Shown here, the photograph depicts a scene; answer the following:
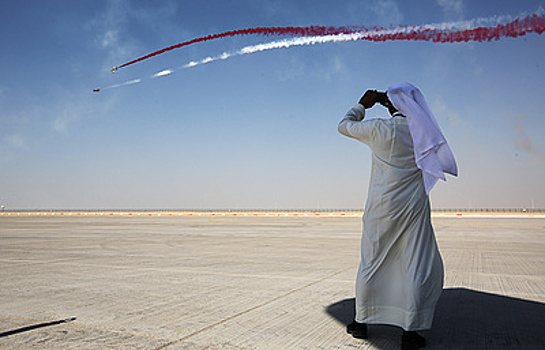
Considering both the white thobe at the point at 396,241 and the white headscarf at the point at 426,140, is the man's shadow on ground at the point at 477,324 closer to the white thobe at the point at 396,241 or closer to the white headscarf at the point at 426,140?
the white thobe at the point at 396,241

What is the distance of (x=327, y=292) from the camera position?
17.2 ft

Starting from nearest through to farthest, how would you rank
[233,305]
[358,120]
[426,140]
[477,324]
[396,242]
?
1. [426,140]
2. [396,242]
3. [358,120]
4. [477,324]
5. [233,305]

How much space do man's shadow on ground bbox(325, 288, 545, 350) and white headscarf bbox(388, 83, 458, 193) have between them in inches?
50.1

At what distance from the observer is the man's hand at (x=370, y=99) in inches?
149

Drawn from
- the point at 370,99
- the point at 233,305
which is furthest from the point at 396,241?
the point at 233,305

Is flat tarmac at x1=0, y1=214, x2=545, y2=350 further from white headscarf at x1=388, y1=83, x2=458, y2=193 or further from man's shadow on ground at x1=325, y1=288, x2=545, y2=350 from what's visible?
white headscarf at x1=388, y1=83, x2=458, y2=193

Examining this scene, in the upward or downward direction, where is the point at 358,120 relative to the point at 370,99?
downward

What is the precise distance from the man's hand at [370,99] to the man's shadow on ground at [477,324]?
2036 millimetres

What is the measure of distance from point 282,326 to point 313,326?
28cm

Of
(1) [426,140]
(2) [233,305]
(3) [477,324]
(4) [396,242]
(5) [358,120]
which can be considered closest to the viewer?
(1) [426,140]

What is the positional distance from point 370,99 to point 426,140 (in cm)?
75

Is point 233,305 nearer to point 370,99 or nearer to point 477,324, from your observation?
point 477,324

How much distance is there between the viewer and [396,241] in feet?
11.0

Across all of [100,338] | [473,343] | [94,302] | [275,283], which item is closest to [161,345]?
[100,338]
